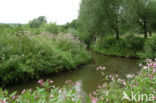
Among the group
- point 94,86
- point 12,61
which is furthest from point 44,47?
point 94,86

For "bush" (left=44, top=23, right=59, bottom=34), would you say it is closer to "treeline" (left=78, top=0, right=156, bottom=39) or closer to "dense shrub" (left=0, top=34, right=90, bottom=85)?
"treeline" (left=78, top=0, right=156, bottom=39)

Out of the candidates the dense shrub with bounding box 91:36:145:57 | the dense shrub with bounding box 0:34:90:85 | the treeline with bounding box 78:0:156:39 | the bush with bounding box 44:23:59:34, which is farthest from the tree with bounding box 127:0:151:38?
the bush with bounding box 44:23:59:34

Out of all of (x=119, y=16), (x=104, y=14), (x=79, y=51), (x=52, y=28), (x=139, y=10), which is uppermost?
(x=104, y=14)

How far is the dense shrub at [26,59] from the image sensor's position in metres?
5.27

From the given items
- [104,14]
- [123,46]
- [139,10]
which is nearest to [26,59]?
[123,46]

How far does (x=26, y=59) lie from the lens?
241 inches

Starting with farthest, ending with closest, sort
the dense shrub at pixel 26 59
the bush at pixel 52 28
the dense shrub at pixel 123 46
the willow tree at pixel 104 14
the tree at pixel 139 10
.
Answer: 1. the bush at pixel 52 28
2. the willow tree at pixel 104 14
3. the tree at pixel 139 10
4. the dense shrub at pixel 123 46
5. the dense shrub at pixel 26 59

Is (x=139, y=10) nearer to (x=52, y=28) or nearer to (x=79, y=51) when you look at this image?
(x=79, y=51)

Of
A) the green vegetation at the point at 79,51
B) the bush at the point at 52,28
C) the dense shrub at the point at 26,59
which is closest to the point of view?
the green vegetation at the point at 79,51

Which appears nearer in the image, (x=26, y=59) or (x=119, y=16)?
(x=26, y=59)

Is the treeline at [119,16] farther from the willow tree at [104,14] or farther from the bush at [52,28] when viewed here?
the bush at [52,28]

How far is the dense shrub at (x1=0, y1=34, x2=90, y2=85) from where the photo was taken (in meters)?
5.27

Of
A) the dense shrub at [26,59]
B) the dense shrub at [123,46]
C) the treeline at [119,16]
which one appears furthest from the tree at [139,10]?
the dense shrub at [26,59]

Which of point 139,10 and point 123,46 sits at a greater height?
point 139,10
